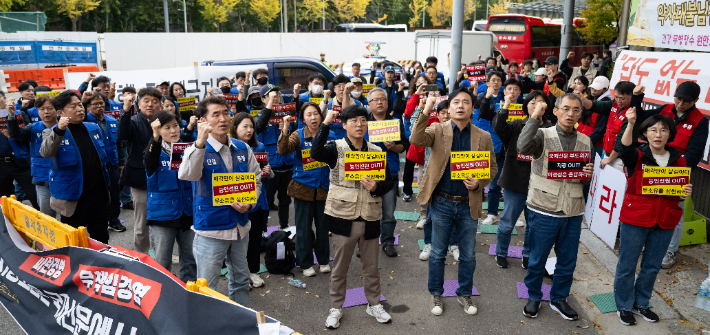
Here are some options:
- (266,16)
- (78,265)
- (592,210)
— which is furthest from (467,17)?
(78,265)

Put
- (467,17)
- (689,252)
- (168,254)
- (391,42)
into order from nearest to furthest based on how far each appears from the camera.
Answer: (168,254) < (689,252) < (391,42) < (467,17)

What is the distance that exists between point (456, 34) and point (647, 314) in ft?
20.4

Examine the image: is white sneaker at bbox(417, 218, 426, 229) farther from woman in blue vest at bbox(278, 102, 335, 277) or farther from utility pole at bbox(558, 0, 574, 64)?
utility pole at bbox(558, 0, 574, 64)

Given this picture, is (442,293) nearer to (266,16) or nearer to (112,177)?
(112,177)

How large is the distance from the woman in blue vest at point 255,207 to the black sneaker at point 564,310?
299cm

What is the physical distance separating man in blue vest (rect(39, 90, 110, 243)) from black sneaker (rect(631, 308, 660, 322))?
5491 millimetres

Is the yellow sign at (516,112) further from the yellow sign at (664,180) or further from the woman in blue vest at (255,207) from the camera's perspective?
the woman in blue vest at (255,207)

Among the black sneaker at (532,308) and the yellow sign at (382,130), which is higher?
the yellow sign at (382,130)

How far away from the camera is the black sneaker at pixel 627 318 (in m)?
4.55

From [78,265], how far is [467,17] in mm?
66261

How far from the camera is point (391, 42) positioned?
122 feet

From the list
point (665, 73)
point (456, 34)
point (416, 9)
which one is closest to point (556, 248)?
point (665, 73)

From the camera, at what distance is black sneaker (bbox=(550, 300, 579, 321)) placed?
4658 mm

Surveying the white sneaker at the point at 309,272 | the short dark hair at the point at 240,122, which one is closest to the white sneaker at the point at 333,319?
the white sneaker at the point at 309,272
